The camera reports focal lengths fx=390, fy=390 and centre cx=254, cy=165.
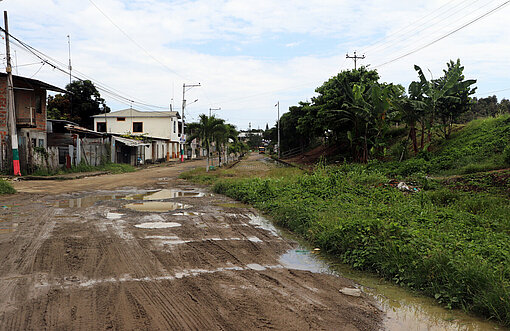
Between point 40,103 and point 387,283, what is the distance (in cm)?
2772

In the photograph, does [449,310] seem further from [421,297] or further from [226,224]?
[226,224]

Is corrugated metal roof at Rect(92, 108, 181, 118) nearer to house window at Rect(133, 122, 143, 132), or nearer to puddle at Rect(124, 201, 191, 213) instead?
house window at Rect(133, 122, 143, 132)

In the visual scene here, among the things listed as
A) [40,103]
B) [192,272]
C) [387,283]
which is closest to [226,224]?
[192,272]

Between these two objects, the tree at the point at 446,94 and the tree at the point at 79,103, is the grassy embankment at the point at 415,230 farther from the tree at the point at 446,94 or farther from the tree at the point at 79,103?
the tree at the point at 79,103

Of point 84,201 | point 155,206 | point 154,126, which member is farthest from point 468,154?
point 154,126

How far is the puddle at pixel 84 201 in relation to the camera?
39.3ft

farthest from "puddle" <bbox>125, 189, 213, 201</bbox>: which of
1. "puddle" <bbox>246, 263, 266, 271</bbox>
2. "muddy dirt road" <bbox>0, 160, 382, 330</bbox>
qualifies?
"puddle" <bbox>246, 263, 266, 271</bbox>

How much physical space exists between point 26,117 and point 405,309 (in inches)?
1051

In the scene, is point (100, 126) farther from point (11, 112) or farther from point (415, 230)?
point (415, 230)

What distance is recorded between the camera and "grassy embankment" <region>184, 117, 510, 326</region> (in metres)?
4.70

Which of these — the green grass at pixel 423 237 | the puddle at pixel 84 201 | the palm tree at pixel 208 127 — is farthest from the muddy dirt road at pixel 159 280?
the palm tree at pixel 208 127

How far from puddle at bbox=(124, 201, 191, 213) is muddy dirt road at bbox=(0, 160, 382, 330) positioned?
1.41 metres

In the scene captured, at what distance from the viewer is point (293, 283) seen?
5.35m

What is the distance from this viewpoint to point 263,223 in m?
9.97
